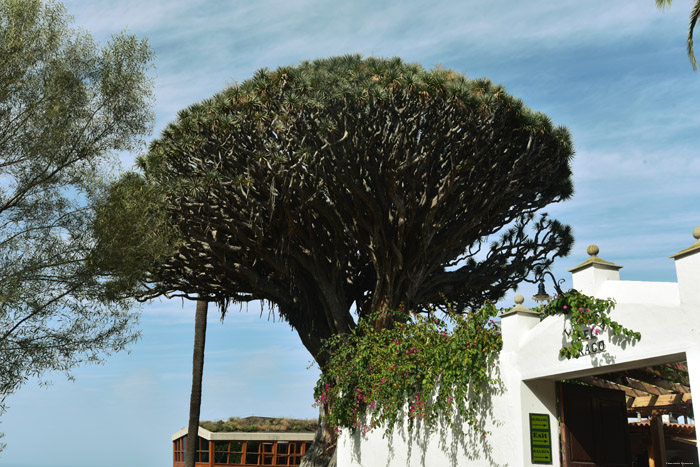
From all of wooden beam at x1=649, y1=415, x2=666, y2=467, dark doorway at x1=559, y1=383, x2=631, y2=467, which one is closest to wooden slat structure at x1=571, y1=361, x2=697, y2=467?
dark doorway at x1=559, y1=383, x2=631, y2=467

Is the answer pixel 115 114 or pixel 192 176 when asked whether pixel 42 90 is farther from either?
pixel 192 176

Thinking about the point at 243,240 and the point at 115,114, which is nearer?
the point at 115,114

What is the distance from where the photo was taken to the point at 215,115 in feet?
62.3

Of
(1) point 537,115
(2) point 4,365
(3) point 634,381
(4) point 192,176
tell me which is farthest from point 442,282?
(2) point 4,365

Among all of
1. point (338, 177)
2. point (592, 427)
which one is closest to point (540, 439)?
point (592, 427)

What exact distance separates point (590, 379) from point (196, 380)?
56.3 ft

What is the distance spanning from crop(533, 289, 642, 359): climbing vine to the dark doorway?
1.30 m

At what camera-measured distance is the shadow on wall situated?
11406mm

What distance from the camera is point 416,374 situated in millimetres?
13258

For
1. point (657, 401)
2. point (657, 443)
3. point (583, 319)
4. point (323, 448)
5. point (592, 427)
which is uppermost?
point (583, 319)

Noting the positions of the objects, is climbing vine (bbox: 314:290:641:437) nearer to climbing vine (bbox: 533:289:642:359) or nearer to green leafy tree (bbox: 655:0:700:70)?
climbing vine (bbox: 533:289:642:359)

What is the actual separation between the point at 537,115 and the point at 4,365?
15147mm

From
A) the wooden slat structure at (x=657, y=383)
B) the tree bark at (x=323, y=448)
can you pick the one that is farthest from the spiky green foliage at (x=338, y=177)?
the wooden slat structure at (x=657, y=383)

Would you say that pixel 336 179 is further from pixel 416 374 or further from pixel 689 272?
pixel 689 272
